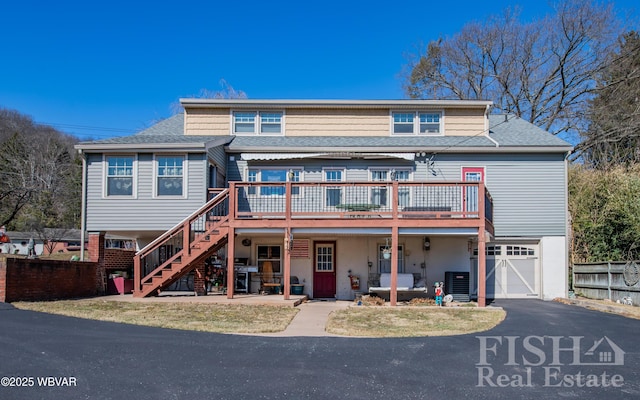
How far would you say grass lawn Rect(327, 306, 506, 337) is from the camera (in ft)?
33.6

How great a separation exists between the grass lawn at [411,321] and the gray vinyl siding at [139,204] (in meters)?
5.96

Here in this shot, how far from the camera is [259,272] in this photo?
Answer: 691 inches

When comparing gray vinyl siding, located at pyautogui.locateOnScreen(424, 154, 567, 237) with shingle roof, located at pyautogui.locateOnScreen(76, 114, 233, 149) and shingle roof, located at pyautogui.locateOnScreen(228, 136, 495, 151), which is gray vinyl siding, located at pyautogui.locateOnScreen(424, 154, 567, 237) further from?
shingle roof, located at pyautogui.locateOnScreen(76, 114, 233, 149)

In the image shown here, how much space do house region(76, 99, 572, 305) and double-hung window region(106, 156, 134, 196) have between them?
0.03 m

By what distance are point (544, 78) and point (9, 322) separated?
2810 centimetres

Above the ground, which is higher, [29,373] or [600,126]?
[600,126]

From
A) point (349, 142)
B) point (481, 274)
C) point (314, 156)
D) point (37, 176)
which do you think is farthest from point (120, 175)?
point (37, 176)

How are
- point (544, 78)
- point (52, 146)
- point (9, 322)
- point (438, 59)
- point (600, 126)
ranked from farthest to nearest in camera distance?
point (52, 146) < point (438, 59) < point (544, 78) < point (600, 126) < point (9, 322)

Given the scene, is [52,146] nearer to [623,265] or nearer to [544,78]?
[544,78]

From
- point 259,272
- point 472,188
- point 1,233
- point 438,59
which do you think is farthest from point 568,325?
point 438,59

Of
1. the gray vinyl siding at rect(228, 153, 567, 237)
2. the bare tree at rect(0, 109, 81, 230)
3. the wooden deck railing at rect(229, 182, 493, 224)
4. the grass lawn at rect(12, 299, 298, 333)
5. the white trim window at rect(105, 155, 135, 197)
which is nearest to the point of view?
the grass lawn at rect(12, 299, 298, 333)

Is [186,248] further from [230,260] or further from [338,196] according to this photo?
[338,196]

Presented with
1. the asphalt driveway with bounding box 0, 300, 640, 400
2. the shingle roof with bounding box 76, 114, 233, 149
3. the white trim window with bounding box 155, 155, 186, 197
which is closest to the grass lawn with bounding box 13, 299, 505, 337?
the asphalt driveway with bounding box 0, 300, 640, 400

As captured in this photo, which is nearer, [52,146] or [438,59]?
[438,59]
